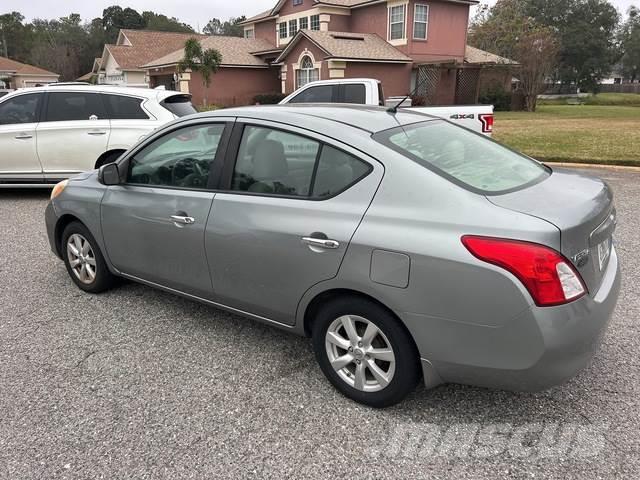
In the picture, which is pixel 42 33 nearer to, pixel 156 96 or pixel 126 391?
pixel 156 96

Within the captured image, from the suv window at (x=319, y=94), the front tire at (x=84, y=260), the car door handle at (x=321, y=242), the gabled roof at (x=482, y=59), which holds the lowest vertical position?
the front tire at (x=84, y=260)

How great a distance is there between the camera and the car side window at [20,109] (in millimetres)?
8164

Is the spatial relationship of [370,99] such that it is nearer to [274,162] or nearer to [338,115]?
[338,115]

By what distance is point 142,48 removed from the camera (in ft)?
153

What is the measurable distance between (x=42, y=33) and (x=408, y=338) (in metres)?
98.8

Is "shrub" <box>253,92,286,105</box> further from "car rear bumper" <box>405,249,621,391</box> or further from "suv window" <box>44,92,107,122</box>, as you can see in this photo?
"car rear bumper" <box>405,249,621,391</box>

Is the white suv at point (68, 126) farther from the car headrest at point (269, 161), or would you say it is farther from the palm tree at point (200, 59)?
the palm tree at point (200, 59)

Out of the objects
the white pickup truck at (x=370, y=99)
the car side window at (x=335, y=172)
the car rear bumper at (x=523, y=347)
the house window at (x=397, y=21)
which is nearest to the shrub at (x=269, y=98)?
the house window at (x=397, y=21)

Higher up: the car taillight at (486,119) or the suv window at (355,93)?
the suv window at (355,93)

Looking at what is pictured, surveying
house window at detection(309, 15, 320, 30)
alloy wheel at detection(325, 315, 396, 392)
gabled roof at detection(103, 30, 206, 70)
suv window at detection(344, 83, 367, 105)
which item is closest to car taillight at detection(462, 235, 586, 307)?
alloy wheel at detection(325, 315, 396, 392)

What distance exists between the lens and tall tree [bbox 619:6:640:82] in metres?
79.9

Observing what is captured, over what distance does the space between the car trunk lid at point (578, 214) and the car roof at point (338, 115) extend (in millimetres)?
886

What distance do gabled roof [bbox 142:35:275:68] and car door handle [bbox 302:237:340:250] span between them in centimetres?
3341

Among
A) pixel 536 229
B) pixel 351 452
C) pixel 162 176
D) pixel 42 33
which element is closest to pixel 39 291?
pixel 162 176
